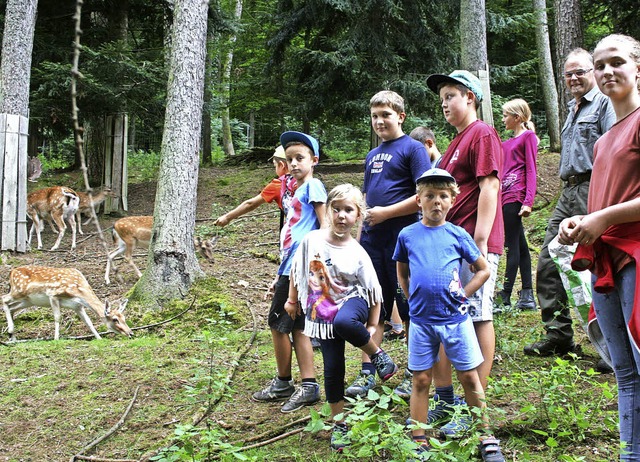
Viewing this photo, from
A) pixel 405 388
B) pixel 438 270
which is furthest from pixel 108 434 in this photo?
pixel 438 270

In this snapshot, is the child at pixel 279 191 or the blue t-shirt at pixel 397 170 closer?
the blue t-shirt at pixel 397 170

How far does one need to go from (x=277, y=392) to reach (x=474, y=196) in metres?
1.98

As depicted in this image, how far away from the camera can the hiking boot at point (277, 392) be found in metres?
4.87

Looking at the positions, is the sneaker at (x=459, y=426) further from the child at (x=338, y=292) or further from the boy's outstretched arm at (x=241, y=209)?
the boy's outstretched arm at (x=241, y=209)

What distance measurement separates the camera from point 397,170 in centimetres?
467

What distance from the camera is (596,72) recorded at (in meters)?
3.03

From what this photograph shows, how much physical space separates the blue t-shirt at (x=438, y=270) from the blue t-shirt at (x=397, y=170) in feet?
2.97

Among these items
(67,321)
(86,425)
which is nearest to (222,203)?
(67,321)

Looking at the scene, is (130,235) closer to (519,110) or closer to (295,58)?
(295,58)

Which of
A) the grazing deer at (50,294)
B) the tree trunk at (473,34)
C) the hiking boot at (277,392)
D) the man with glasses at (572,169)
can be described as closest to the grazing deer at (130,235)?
the grazing deer at (50,294)

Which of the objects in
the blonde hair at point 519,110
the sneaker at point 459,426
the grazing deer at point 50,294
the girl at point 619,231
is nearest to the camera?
the girl at point 619,231

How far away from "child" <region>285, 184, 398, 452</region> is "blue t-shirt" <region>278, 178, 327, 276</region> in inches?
20.5

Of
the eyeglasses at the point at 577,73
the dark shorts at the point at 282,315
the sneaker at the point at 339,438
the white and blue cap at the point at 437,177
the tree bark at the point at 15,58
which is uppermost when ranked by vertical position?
the tree bark at the point at 15,58

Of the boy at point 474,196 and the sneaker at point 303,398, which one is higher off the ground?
the boy at point 474,196
